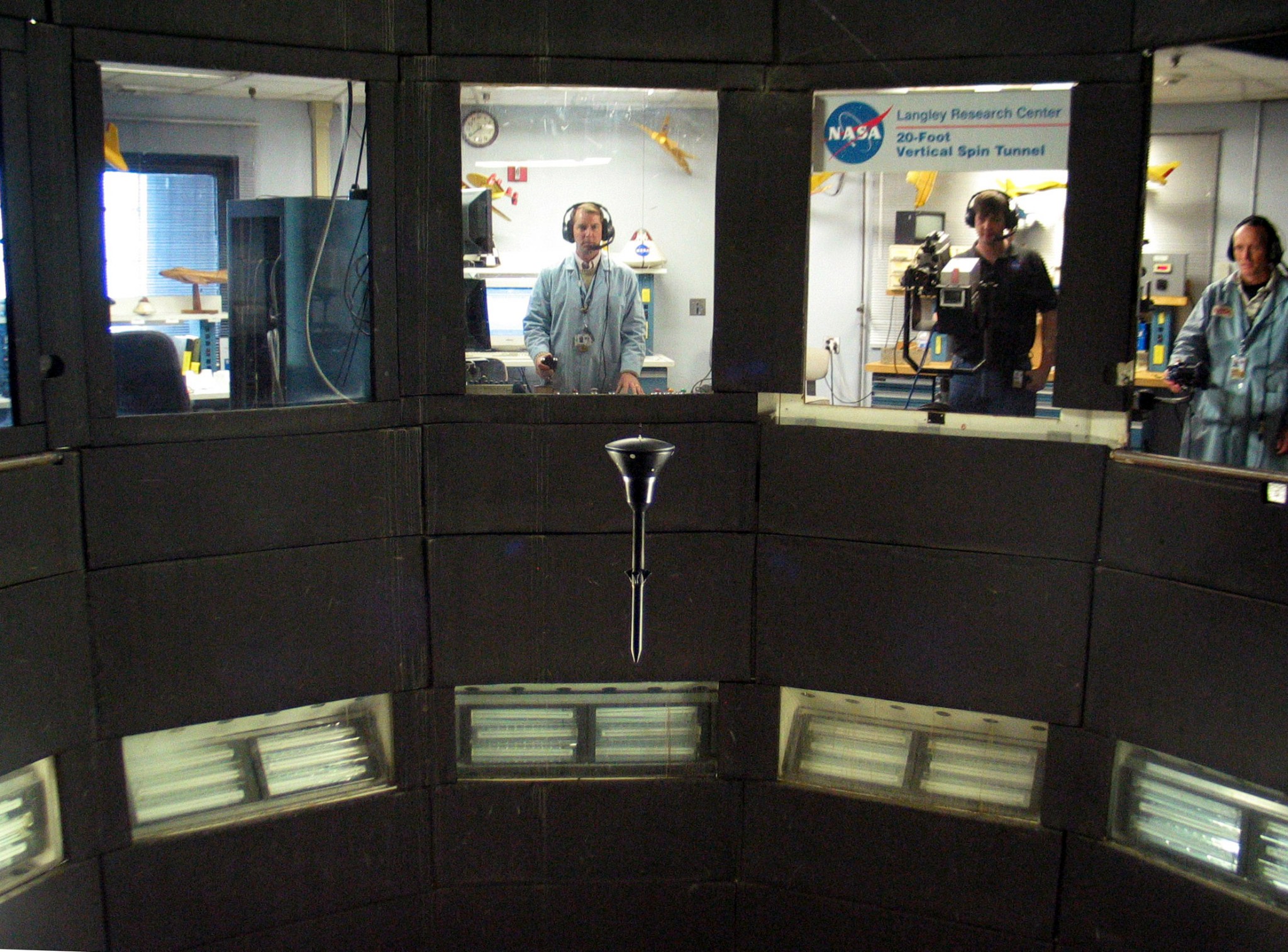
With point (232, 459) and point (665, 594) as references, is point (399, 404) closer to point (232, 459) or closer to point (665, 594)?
point (232, 459)

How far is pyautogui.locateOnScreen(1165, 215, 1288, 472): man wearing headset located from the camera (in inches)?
125

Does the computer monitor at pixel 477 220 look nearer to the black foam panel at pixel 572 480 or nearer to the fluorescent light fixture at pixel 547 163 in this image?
the fluorescent light fixture at pixel 547 163

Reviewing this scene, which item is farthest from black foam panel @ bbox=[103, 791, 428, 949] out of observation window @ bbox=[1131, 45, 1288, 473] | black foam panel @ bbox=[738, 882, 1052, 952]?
observation window @ bbox=[1131, 45, 1288, 473]

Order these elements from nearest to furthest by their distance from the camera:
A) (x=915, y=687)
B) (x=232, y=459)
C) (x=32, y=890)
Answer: (x=32, y=890) → (x=232, y=459) → (x=915, y=687)

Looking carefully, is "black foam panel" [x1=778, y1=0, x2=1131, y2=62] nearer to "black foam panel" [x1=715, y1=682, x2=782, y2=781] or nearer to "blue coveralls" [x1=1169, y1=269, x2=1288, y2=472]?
"blue coveralls" [x1=1169, y1=269, x2=1288, y2=472]

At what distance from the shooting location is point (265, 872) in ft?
11.2

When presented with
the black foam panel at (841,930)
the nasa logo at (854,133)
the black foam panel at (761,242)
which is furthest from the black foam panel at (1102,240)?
the black foam panel at (841,930)

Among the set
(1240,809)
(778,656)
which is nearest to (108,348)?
(778,656)

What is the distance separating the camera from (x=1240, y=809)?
3.13 meters

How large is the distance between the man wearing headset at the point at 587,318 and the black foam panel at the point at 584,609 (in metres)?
0.42

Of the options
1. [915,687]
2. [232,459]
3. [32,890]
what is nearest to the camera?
[32,890]

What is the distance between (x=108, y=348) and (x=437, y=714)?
1403 millimetres

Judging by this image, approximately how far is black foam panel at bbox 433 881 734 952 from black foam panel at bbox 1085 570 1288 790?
1325 mm

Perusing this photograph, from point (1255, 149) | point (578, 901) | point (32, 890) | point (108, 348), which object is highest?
point (1255, 149)
